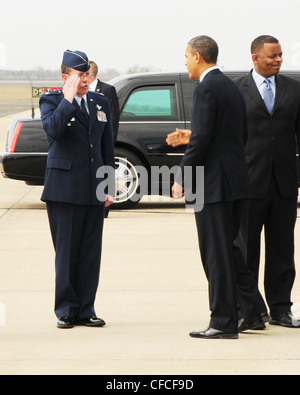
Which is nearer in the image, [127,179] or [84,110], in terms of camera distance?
[84,110]

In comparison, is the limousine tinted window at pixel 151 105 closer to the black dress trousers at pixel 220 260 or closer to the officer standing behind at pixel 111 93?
the officer standing behind at pixel 111 93

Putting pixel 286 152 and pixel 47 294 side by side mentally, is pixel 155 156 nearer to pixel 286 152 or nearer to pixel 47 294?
pixel 47 294

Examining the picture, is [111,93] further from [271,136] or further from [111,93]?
[271,136]

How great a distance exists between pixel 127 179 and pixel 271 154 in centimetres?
616

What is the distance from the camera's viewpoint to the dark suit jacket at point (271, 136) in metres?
6.30

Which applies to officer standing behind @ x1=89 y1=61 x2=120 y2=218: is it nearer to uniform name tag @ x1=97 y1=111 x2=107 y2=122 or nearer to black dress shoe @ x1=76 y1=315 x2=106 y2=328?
uniform name tag @ x1=97 y1=111 x2=107 y2=122

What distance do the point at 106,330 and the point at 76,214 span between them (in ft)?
2.45

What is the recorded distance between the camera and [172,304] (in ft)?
23.1

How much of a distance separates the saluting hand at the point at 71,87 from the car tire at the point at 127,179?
5.97 metres

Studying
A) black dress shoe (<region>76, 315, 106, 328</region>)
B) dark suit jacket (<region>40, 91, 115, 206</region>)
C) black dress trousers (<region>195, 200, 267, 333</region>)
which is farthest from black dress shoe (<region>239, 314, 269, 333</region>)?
dark suit jacket (<region>40, 91, 115, 206</region>)

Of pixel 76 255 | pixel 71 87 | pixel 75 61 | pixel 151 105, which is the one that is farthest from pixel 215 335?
pixel 151 105


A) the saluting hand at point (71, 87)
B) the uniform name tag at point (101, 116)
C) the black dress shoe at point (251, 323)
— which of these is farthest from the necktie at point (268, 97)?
the black dress shoe at point (251, 323)

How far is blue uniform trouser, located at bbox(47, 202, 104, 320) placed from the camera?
634 cm

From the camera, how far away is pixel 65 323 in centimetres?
631
